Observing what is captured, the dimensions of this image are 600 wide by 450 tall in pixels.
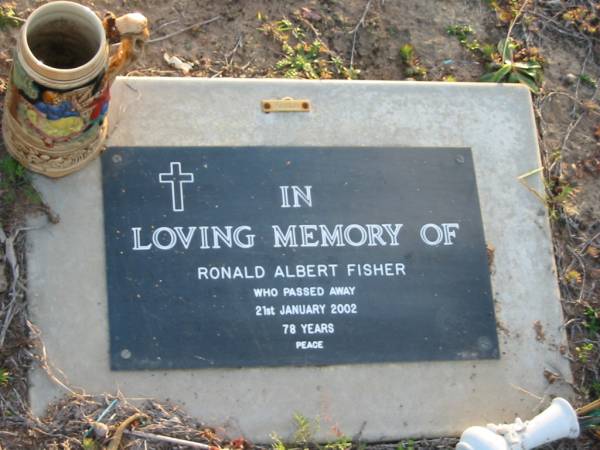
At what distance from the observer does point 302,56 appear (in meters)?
3.79

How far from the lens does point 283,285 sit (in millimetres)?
3248

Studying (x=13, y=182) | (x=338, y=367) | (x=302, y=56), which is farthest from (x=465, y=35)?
(x=13, y=182)

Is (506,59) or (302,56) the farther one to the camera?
(506,59)

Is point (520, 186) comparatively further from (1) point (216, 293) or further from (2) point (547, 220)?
(1) point (216, 293)

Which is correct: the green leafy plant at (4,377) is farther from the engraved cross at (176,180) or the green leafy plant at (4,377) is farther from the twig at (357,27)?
the twig at (357,27)

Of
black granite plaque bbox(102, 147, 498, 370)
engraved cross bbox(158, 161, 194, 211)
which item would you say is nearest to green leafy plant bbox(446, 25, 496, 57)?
black granite plaque bbox(102, 147, 498, 370)

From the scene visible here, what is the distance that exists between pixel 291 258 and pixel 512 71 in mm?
1315

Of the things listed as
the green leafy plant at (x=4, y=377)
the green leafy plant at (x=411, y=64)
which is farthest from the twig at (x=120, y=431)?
the green leafy plant at (x=411, y=64)

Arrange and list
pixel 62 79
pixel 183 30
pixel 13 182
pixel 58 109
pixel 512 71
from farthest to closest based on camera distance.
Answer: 1. pixel 512 71
2. pixel 183 30
3. pixel 13 182
4. pixel 58 109
5. pixel 62 79

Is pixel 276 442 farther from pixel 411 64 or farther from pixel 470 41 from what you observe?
pixel 470 41

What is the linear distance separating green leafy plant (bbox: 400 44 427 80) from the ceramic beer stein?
1253 millimetres

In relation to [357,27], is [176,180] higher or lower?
lower

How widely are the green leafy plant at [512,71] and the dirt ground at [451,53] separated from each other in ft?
0.14

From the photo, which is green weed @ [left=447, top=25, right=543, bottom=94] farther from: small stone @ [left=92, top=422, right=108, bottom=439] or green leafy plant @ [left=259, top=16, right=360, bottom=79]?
small stone @ [left=92, top=422, right=108, bottom=439]
